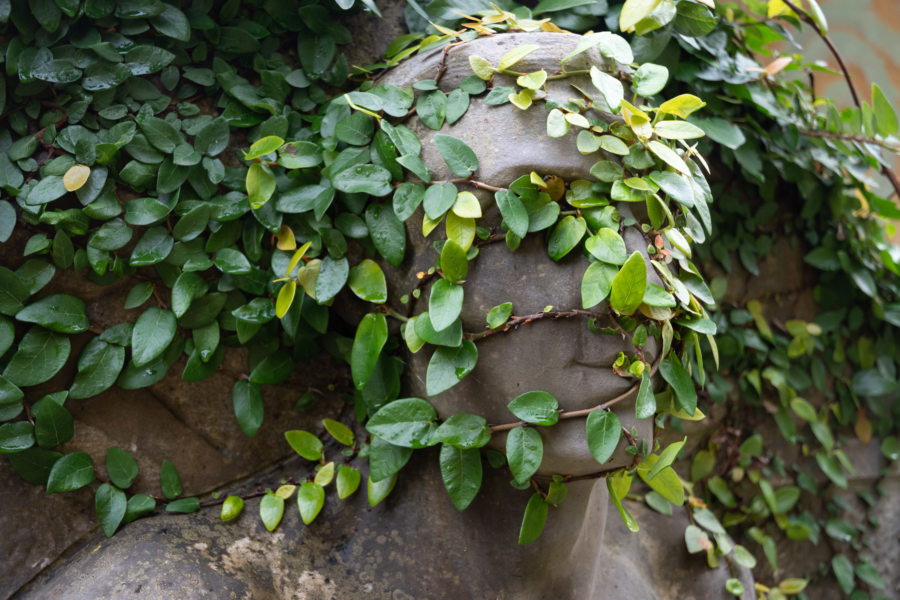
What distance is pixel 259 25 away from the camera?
1163 millimetres

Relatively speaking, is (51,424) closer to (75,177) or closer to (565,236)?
(75,177)

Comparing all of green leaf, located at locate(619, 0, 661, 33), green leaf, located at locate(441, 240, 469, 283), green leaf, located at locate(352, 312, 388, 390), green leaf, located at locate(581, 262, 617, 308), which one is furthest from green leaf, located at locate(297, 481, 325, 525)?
green leaf, located at locate(619, 0, 661, 33)

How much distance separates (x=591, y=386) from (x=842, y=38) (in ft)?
6.56

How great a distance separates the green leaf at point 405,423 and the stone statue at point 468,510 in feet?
0.09

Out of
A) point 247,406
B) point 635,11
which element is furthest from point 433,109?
point 247,406

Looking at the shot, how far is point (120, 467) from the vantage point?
1102 millimetres

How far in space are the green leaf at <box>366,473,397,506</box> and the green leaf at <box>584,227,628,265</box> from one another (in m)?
0.48

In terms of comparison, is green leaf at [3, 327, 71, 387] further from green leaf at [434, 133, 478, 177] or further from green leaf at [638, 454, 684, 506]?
green leaf at [638, 454, 684, 506]

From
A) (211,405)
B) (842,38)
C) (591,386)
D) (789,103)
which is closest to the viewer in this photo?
(591,386)

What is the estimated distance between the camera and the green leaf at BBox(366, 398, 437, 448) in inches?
39.4

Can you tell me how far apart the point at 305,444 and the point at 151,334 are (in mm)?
305

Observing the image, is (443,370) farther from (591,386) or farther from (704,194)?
(704,194)

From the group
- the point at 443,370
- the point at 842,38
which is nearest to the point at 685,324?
the point at 443,370

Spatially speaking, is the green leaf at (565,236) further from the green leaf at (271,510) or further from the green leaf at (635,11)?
the green leaf at (271,510)
